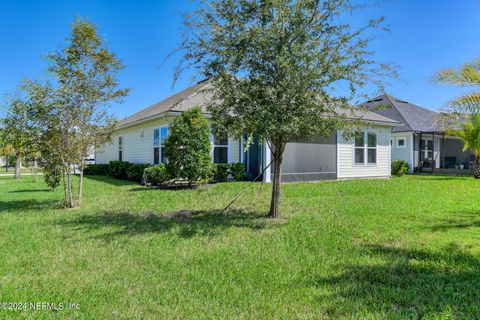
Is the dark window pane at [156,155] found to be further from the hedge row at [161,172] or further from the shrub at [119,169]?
the shrub at [119,169]

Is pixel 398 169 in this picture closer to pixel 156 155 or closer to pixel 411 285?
pixel 156 155

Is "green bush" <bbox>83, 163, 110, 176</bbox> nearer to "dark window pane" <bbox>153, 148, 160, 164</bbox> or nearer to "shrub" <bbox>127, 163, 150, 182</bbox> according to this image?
"shrub" <bbox>127, 163, 150, 182</bbox>

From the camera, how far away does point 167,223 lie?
23.5 ft

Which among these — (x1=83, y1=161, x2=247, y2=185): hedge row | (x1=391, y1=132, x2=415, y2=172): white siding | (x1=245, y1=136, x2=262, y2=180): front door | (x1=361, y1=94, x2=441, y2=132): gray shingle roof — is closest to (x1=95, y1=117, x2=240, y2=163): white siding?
(x1=245, y1=136, x2=262, y2=180): front door

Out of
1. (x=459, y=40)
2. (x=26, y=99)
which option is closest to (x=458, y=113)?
(x=459, y=40)

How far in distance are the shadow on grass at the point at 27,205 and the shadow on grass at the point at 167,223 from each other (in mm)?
2339

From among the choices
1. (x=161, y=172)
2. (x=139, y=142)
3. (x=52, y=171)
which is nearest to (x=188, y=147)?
(x=161, y=172)

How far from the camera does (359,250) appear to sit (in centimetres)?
520

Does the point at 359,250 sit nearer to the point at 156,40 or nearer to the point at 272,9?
the point at 272,9

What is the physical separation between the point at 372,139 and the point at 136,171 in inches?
492

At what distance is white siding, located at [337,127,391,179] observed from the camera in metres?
16.8

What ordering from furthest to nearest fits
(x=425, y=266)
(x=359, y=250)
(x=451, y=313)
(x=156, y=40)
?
(x=156, y=40) < (x=359, y=250) < (x=425, y=266) < (x=451, y=313)

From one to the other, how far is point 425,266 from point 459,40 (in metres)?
9.92

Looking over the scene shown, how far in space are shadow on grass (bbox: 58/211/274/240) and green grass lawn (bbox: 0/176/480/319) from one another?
2 centimetres
